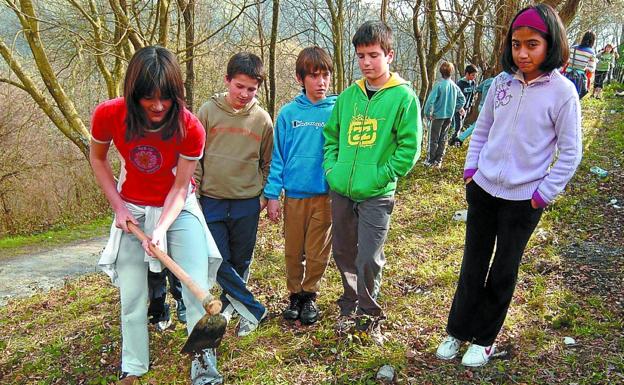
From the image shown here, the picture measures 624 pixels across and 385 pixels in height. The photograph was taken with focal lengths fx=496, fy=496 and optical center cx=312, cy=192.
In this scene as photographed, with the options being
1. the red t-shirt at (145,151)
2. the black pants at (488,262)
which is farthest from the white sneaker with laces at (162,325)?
the black pants at (488,262)

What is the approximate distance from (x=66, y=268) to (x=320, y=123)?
7411 millimetres

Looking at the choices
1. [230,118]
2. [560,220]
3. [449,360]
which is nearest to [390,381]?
[449,360]

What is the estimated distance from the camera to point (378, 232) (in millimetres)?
2979

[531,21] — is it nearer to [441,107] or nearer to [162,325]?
[162,325]

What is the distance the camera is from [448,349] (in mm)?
→ 2941

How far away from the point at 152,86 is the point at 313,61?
1152mm

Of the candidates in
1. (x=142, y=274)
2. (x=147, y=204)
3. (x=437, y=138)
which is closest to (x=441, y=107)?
(x=437, y=138)

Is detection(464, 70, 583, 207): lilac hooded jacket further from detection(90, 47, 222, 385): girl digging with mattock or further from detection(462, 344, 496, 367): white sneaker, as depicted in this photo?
detection(90, 47, 222, 385): girl digging with mattock

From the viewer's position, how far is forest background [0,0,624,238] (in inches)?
358

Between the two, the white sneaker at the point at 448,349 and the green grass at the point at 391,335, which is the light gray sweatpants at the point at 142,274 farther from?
the white sneaker at the point at 448,349

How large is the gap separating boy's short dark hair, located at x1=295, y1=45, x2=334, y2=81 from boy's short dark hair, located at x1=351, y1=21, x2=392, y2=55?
0.88 ft

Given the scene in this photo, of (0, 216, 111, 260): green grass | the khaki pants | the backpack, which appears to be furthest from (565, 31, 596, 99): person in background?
(0, 216, 111, 260): green grass

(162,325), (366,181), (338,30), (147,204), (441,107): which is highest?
(338,30)

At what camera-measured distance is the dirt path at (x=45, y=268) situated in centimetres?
745
